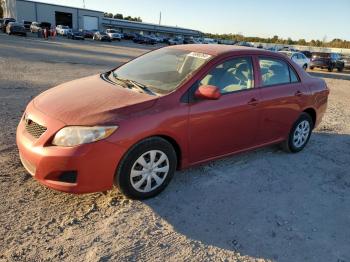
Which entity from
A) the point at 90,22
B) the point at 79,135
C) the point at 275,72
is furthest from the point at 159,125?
the point at 90,22

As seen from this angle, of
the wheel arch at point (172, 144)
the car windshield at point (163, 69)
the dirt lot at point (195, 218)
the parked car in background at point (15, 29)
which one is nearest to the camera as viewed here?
the dirt lot at point (195, 218)

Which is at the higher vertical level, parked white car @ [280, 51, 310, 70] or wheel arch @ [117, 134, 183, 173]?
wheel arch @ [117, 134, 183, 173]

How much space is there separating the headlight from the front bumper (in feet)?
0.16

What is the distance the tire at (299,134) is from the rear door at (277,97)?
0.15m

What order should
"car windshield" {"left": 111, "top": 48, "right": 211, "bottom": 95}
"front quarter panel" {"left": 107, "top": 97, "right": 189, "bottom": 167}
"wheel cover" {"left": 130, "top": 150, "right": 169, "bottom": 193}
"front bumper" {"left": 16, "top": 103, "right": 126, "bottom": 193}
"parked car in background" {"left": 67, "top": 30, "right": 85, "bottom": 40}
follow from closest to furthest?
"front bumper" {"left": 16, "top": 103, "right": 126, "bottom": 193} < "front quarter panel" {"left": 107, "top": 97, "right": 189, "bottom": 167} < "wheel cover" {"left": 130, "top": 150, "right": 169, "bottom": 193} < "car windshield" {"left": 111, "top": 48, "right": 211, "bottom": 95} < "parked car in background" {"left": 67, "top": 30, "right": 85, "bottom": 40}

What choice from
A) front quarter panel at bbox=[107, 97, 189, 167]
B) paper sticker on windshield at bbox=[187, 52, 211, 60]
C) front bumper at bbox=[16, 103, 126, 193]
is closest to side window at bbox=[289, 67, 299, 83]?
paper sticker on windshield at bbox=[187, 52, 211, 60]

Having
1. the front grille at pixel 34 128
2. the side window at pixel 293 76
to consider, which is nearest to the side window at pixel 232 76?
the side window at pixel 293 76

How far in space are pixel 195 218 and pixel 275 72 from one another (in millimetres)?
2748

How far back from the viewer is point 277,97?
211 inches

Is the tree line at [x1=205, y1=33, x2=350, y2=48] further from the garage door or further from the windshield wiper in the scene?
the windshield wiper

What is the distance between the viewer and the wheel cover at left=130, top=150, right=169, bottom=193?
12.9 feet

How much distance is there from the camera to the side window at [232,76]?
4590mm

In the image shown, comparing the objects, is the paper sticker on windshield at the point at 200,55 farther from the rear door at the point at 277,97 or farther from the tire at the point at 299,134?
the tire at the point at 299,134

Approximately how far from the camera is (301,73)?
6.04m
